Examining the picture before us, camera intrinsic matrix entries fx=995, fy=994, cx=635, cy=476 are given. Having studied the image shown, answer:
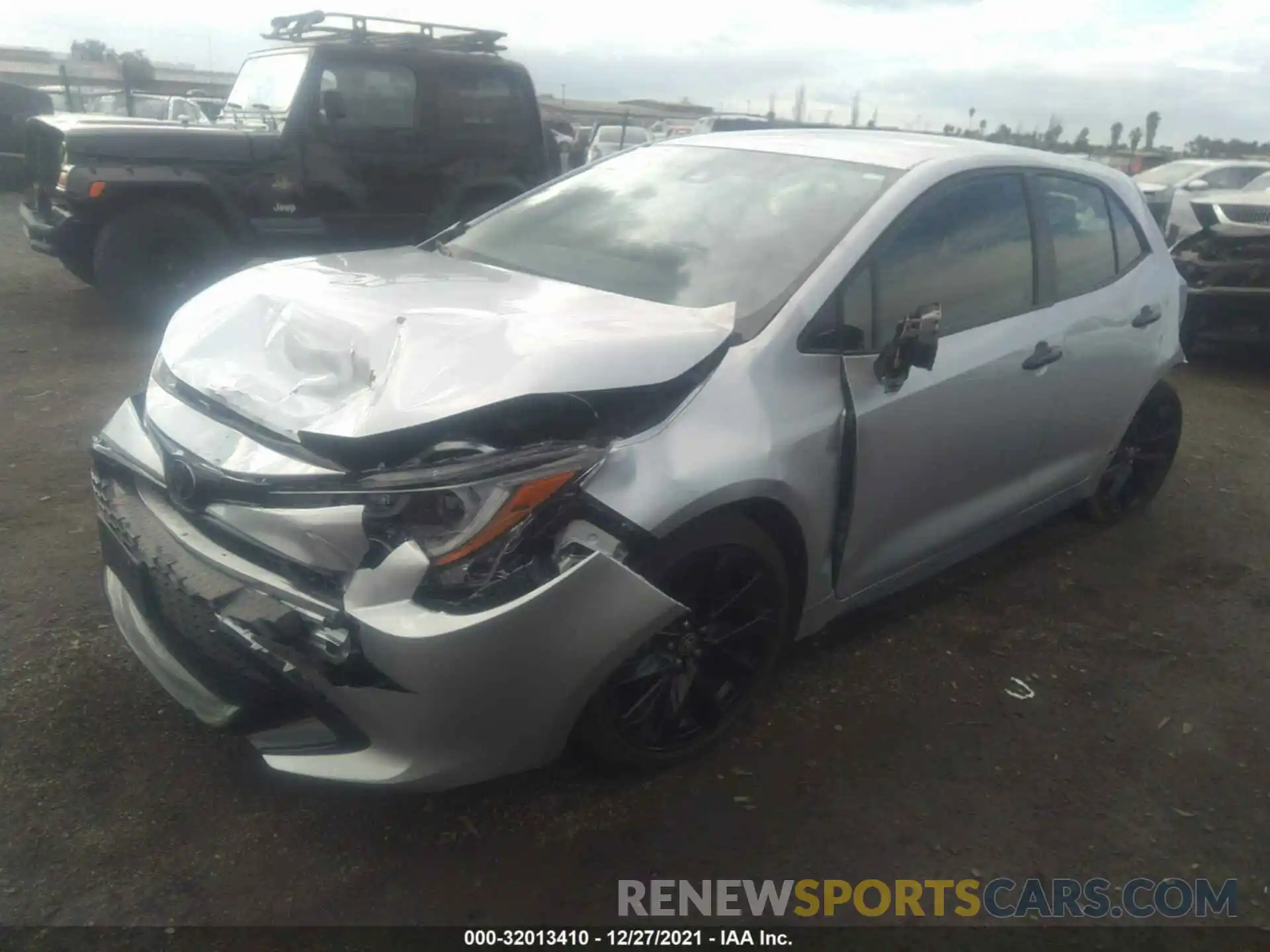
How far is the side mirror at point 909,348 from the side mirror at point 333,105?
593 cm

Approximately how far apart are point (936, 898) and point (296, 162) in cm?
685

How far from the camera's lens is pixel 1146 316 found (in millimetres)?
4062

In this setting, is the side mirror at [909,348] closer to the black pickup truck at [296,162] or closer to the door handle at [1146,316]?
the door handle at [1146,316]

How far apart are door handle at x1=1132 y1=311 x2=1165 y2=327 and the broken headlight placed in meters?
2.92

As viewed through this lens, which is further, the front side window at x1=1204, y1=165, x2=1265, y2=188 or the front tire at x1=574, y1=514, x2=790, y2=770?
the front side window at x1=1204, y1=165, x2=1265, y2=188

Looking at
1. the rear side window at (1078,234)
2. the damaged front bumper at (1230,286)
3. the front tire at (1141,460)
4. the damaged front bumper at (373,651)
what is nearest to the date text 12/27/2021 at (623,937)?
the damaged front bumper at (373,651)

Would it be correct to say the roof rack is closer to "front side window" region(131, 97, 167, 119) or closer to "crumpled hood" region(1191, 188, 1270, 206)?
"crumpled hood" region(1191, 188, 1270, 206)

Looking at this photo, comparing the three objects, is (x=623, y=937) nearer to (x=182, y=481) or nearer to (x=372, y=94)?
(x=182, y=481)

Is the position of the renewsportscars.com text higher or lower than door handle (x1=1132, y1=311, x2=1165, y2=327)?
lower

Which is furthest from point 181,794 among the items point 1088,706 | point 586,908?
point 1088,706

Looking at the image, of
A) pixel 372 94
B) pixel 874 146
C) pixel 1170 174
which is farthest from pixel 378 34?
pixel 1170 174

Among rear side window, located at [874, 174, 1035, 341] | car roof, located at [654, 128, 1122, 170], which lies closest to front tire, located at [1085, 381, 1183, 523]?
car roof, located at [654, 128, 1122, 170]

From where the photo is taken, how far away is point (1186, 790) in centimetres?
289

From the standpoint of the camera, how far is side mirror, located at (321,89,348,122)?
7.43 m
